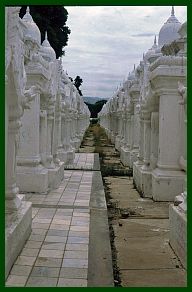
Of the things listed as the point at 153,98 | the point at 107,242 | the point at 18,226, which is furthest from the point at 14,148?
the point at 153,98

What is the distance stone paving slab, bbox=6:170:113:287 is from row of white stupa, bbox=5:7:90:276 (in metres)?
0.20

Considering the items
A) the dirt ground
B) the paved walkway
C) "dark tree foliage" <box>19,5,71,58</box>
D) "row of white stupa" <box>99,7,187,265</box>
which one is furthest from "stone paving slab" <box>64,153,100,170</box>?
"dark tree foliage" <box>19,5,71,58</box>

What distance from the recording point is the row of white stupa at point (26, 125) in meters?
4.70

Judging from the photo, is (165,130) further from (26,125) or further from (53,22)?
(53,22)

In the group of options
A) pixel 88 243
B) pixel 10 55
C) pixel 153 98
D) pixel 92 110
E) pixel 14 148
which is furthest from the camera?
pixel 92 110

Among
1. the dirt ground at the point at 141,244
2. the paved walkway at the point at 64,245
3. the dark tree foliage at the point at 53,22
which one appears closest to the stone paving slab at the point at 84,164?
the dirt ground at the point at 141,244

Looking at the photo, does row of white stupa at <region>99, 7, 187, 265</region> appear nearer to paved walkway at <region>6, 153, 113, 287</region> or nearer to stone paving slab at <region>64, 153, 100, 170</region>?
paved walkway at <region>6, 153, 113, 287</region>

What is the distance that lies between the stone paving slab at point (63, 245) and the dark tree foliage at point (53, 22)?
58.6 feet

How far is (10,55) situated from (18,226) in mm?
1919

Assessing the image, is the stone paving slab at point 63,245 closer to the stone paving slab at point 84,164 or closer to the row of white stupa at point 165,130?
the row of white stupa at point 165,130

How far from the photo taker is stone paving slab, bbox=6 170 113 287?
172 inches

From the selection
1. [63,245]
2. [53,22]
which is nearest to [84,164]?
[63,245]

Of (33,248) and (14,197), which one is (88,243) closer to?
(33,248)

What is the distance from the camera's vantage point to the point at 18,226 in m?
4.93
